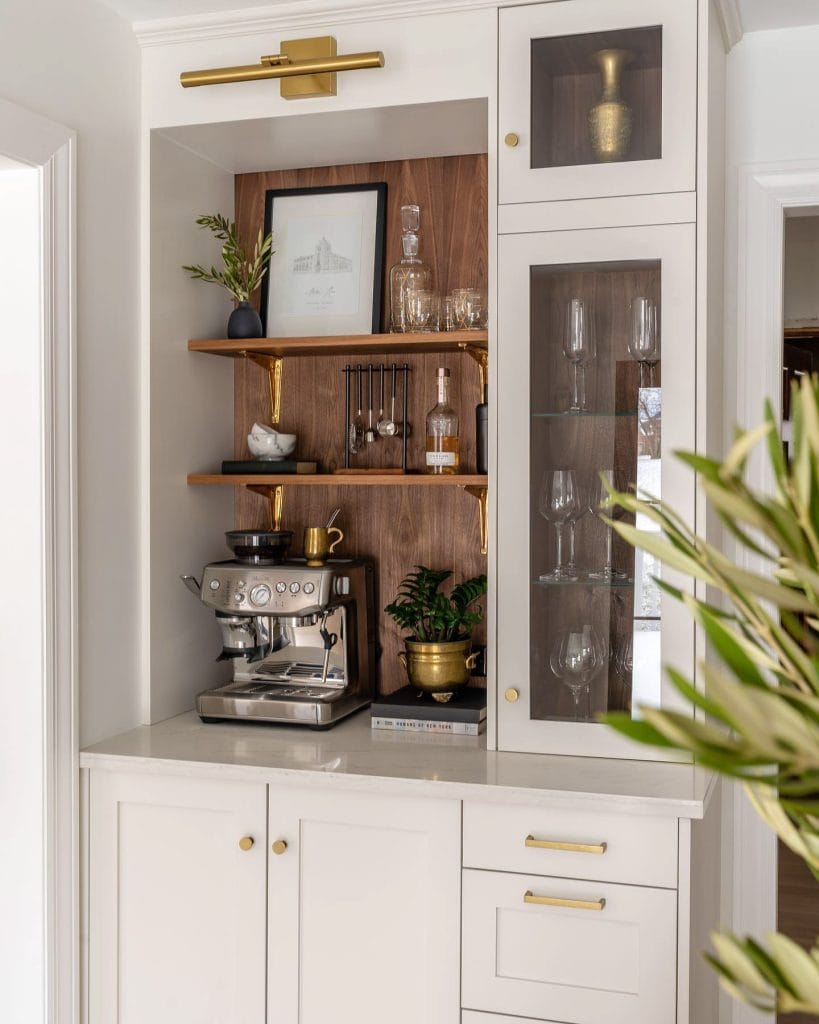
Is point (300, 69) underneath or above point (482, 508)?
above

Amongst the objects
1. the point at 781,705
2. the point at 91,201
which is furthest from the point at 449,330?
the point at 781,705

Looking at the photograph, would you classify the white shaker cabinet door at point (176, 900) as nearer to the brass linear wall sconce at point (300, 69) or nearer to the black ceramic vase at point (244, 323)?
the black ceramic vase at point (244, 323)

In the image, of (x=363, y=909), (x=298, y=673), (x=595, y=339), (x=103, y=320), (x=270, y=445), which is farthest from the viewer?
(x=270, y=445)

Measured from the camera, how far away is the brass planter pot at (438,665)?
2.49 m

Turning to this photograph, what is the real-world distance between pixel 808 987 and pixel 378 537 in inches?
88.7

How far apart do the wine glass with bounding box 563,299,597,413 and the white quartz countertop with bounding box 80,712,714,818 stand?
2.45 ft

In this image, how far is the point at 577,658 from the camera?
224 cm

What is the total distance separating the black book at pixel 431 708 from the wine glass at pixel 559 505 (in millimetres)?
369

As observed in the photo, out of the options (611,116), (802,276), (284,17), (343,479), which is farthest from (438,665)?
(802,276)

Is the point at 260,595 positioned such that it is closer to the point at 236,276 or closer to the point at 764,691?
the point at 236,276

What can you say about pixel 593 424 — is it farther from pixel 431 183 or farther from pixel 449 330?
pixel 431 183

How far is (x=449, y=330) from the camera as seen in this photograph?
8.33 ft

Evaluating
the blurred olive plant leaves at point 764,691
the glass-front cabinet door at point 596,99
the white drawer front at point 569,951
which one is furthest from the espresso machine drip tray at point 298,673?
the blurred olive plant leaves at point 764,691

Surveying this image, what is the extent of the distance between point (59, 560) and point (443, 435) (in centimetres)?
92
